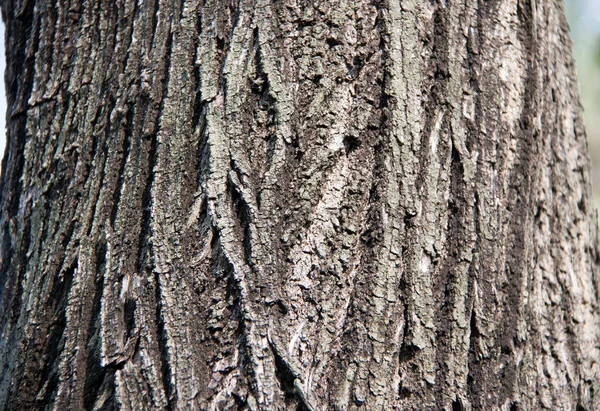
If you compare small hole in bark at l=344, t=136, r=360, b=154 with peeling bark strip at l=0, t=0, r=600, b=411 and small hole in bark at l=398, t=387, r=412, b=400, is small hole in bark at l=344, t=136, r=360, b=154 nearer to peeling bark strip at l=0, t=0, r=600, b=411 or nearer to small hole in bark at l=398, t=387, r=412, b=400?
peeling bark strip at l=0, t=0, r=600, b=411

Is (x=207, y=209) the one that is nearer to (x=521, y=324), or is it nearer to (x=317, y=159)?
(x=317, y=159)

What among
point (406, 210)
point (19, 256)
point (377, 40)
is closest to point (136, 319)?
point (19, 256)

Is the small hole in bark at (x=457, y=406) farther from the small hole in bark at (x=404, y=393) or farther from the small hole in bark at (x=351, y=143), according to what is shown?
the small hole in bark at (x=351, y=143)

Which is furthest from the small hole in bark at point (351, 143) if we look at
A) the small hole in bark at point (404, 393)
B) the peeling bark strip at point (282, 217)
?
the small hole in bark at point (404, 393)

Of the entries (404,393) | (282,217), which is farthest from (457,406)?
(282,217)

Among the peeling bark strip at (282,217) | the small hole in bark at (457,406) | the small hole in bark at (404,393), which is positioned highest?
the peeling bark strip at (282,217)

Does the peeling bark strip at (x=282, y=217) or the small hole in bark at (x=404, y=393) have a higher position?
the peeling bark strip at (x=282, y=217)

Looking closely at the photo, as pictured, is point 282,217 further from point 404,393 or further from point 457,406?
point 457,406

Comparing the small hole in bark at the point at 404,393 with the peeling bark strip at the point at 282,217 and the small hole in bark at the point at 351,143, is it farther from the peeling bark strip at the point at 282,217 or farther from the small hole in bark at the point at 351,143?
the small hole in bark at the point at 351,143
